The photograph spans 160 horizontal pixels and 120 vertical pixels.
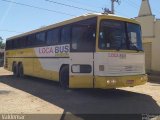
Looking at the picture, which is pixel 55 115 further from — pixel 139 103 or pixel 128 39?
pixel 128 39

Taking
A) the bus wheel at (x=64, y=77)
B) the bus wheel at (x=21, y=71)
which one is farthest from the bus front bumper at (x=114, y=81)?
the bus wheel at (x=21, y=71)

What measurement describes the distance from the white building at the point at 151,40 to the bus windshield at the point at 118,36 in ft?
33.4

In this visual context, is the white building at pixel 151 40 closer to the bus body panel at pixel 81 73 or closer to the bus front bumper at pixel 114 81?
the bus front bumper at pixel 114 81

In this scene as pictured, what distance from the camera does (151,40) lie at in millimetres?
23219

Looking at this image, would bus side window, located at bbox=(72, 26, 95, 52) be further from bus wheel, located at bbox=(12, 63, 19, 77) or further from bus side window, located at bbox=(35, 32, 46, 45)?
bus wheel, located at bbox=(12, 63, 19, 77)

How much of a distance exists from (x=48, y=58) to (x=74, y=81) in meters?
3.76

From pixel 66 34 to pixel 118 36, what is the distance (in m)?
2.80

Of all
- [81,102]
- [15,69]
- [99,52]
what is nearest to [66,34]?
[99,52]

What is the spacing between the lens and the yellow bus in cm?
1180

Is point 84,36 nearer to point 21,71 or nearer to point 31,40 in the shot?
point 31,40

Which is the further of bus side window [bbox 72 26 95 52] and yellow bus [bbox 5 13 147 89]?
bus side window [bbox 72 26 95 52]

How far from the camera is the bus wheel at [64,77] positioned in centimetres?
1409

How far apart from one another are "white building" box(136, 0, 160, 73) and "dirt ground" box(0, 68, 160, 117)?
874 cm

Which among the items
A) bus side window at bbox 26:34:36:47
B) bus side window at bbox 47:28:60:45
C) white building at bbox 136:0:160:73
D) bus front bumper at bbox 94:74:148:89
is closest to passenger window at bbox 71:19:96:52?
bus front bumper at bbox 94:74:148:89
